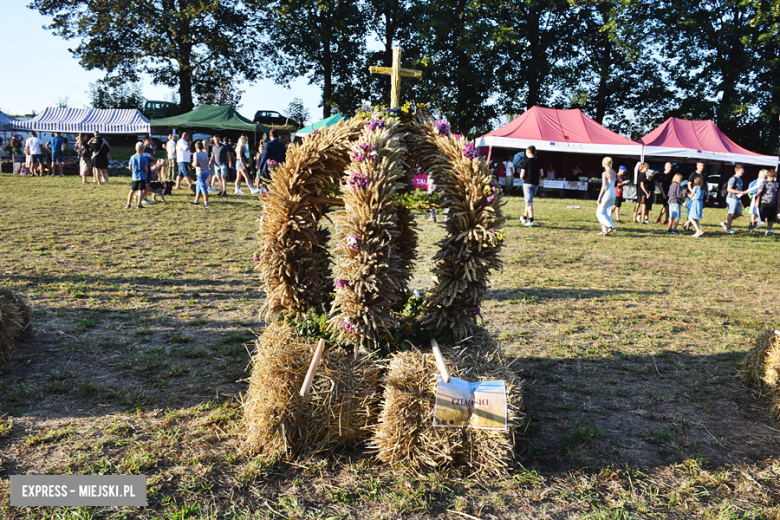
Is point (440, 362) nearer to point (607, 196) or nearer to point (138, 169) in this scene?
point (607, 196)

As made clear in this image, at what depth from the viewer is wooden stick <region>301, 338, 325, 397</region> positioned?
326cm

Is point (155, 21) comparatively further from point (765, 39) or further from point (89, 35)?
point (765, 39)

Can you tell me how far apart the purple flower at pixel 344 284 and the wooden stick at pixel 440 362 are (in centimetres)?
68

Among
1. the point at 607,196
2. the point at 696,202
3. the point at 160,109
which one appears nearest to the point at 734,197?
the point at 696,202

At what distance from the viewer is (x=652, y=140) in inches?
1054

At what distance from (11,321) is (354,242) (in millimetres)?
3482

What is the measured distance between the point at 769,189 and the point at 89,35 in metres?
43.0

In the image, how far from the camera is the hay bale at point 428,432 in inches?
131

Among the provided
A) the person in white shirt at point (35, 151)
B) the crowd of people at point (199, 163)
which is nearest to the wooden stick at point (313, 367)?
the crowd of people at point (199, 163)

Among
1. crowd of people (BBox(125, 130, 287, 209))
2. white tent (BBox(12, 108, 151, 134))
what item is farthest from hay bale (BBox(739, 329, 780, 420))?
white tent (BBox(12, 108, 151, 134))

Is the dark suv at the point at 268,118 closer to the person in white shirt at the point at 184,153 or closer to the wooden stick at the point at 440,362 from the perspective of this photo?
the person in white shirt at the point at 184,153

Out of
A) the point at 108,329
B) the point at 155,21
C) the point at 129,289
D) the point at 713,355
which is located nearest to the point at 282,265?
the point at 108,329

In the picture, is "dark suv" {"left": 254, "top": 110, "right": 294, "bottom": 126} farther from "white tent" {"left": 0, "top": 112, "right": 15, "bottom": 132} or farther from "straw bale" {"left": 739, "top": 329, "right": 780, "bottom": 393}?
"straw bale" {"left": 739, "top": 329, "right": 780, "bottom": 393}

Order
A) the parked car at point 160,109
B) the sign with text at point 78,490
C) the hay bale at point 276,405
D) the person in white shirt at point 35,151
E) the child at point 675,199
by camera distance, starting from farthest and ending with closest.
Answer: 1. the parked car at point 160,109
2. the person in white shirt at point 35,151
3. the child at point 675,199
4. the hay bale at point 276,405
5. the sign with text at point 78,490
